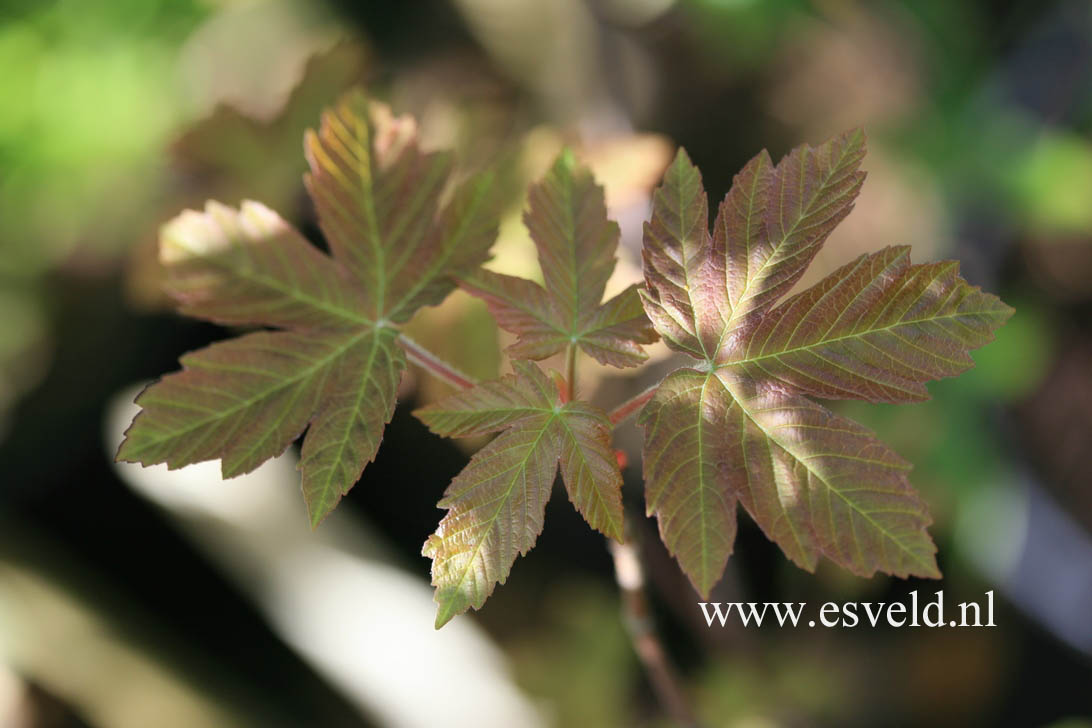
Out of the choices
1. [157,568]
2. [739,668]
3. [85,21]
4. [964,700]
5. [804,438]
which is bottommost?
[964,700]

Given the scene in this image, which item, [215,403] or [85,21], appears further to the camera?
[85,21]

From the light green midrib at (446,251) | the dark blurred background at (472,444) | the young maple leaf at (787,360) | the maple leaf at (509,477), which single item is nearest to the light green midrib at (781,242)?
the young maple leaf at (787,360)

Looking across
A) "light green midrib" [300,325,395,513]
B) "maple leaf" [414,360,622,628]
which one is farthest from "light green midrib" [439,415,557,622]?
"light green midrib" [300,325,395,513]

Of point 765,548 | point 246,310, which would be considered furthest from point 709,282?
point 765,548

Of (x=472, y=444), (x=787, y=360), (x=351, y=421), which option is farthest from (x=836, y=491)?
(x=472, y=444)

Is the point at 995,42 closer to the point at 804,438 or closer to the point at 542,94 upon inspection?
the point at 542,94

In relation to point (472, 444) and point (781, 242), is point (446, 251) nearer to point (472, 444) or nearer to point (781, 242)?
point (781, 242)
